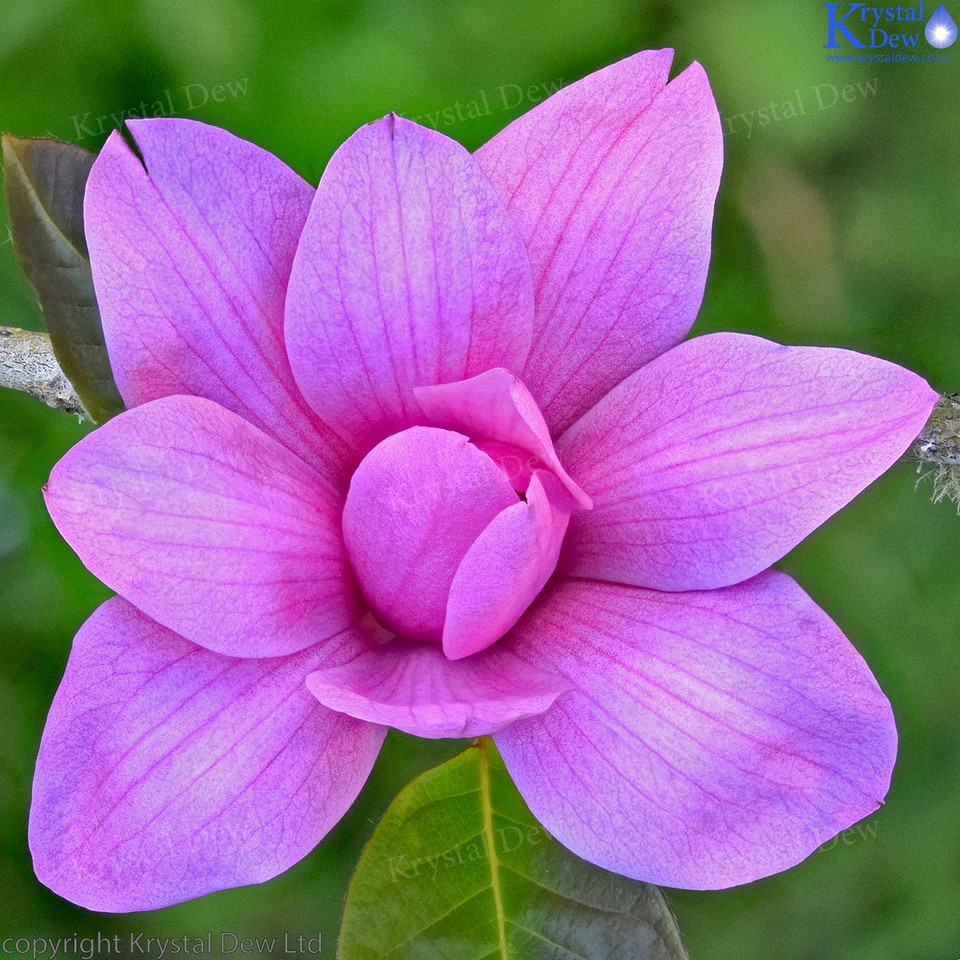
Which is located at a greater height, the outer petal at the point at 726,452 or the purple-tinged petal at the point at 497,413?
the purple-tinged petal at the point at 497,413

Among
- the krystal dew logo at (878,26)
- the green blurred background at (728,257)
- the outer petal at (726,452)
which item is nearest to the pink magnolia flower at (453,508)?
the outer petal at (726,452)

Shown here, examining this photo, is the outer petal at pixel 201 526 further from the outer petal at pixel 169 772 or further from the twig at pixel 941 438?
the twig at pixel 941 438

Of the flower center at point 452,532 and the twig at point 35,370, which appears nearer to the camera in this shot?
the flower center at point 452,532

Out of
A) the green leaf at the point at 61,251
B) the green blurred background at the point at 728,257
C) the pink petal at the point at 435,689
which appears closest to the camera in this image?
the pink petal at the point at 435,689

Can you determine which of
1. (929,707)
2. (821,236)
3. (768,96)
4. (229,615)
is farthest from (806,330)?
(229,615)

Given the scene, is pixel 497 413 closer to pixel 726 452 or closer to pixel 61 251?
pixel 726 452

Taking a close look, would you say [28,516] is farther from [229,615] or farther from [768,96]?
[768,96]

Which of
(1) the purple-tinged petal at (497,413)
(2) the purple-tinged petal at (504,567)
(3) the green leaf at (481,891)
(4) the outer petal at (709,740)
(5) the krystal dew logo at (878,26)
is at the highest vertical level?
(5) the krystal dew logo at (878,26)
